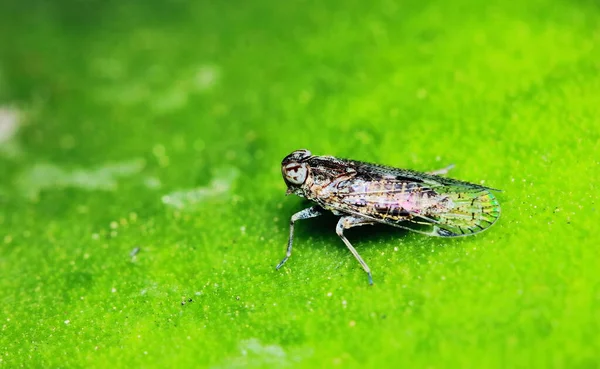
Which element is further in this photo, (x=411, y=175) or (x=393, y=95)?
(x=393, y=95)

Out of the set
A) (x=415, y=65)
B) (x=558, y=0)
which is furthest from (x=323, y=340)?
(x=558, y=0)

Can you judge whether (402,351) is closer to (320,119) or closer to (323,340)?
(323,340)

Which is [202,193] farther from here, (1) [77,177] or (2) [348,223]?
(2) [348,223]

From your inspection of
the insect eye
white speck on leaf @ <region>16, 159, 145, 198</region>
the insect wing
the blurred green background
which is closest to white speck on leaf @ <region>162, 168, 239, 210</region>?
the blurred green background

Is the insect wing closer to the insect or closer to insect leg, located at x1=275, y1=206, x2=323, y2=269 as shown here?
the insect

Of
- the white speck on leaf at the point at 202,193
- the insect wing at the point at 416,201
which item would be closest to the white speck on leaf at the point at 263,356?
the insect wing at the point at 416,201

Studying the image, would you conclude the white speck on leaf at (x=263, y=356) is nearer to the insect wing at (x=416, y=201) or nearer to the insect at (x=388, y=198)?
the insect at (x=388, y=198)

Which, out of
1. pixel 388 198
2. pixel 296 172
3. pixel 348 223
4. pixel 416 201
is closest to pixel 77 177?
pixel 296 172
